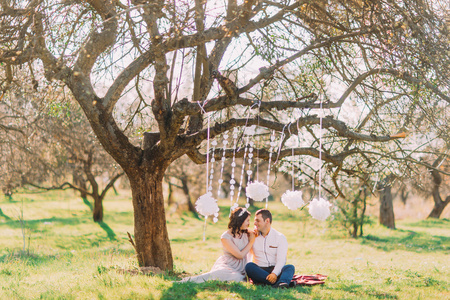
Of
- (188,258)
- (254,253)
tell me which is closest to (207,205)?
(254,253)

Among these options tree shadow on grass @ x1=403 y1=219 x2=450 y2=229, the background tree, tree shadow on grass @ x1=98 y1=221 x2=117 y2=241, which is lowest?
tree shadow on grass @ x1=98 y1=221 x2=117 y2=241

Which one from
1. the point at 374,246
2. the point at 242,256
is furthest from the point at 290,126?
the point at 374,246

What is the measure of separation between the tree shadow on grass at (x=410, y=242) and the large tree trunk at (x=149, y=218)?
10117 millimetres

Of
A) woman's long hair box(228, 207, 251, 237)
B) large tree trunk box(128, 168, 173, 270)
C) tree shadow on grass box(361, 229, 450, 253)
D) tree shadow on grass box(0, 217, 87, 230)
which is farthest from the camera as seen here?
tree shadow on grass box(0, 217, 87, 230)

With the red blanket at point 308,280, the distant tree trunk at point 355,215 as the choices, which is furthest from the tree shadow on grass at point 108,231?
the red blanket at point 308,280

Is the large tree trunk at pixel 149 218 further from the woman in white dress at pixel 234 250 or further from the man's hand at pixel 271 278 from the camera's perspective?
the man's hand at pixel 271 278

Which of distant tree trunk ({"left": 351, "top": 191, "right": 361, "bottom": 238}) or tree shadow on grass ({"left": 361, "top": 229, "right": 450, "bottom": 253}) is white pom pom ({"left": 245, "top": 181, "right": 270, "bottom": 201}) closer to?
tree shadow on grass ({"left": 361, "top": 229, "right": 450, "bottom": 253})

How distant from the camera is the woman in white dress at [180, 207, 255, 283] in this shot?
696cm

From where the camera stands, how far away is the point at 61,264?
9.17m

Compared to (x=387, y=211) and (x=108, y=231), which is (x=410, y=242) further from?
(x=108, y=231)

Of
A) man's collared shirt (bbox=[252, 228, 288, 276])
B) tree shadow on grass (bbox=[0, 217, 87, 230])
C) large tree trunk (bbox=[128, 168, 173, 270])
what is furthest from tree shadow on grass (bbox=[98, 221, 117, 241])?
man's collared shirt (bbox=[252, 228, 288, 276])

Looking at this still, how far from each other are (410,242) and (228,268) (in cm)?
1199

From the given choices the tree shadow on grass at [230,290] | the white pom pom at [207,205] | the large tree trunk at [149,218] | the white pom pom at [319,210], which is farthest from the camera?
the large tree trunk at [149,218]

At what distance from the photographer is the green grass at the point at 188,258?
638cm
